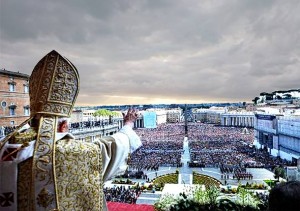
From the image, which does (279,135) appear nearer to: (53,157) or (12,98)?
(12,98)

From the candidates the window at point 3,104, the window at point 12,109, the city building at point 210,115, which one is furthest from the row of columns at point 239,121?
the window at point 3,104

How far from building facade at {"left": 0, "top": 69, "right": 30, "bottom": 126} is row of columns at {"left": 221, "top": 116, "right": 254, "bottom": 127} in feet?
222

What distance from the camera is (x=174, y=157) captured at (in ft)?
91.9

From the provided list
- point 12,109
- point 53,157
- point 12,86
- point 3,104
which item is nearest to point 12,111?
point 12,109

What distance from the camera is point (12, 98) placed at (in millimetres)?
19688

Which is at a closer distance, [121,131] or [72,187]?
[72,187]

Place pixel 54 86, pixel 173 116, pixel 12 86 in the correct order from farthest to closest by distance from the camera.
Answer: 1. pixel 173 116
2. pixel 12 86
3. pixel 54 86

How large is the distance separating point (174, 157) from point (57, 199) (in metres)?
27.0

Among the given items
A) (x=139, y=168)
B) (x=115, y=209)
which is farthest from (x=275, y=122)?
(x=115, y=209)

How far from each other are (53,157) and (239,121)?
278ft

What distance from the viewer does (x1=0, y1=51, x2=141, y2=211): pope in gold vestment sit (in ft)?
5.14

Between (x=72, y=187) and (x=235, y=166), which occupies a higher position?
(x=72, y=187)

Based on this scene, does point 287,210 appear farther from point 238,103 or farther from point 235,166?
point 238,103

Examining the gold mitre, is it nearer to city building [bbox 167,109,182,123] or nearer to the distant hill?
the distant hill
